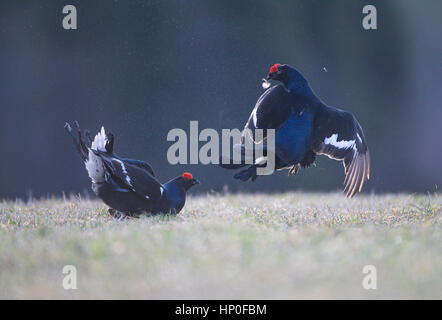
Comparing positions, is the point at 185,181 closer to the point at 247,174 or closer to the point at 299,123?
the point at 247,174

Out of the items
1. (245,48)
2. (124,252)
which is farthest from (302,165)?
(245,48)

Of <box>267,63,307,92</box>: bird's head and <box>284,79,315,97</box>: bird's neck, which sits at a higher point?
<box>267,63,307,92</box>: bird's head

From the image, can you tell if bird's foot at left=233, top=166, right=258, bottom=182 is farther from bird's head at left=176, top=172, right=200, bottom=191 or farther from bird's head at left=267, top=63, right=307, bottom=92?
bird's head at left=267, top=63, right=307, bottom=92

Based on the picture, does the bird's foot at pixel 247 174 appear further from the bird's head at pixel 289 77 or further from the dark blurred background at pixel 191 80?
the dark blurred background at pixel 191 80

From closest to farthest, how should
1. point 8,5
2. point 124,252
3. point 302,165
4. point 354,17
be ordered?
point 124,252, point 302,165, point 8,5, point 354,17

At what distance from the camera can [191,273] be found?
2174mm

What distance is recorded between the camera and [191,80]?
7.00 metres

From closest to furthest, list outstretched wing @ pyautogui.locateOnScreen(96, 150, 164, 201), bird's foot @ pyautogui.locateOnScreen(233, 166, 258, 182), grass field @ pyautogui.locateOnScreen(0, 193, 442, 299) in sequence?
grass field @ pyautogui.locateOnScreen(0, 193, 442, 299)
outstretched wing @ pyautogui.locateOnScreen(96, 150, 164, 201)
bird's foot @ pyautogui.locateOnScreen(233, 166, 258, 182)

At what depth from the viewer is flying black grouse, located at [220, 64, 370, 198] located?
141 inches

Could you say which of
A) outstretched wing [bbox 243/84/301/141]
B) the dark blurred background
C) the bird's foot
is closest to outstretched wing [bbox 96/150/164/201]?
the bird's foot

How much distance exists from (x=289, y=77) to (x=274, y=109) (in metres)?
0.26

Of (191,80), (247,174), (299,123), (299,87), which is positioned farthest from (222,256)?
(191,80)

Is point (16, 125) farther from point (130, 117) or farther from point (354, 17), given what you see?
point (354, 17)

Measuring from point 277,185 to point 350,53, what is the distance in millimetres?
2158
